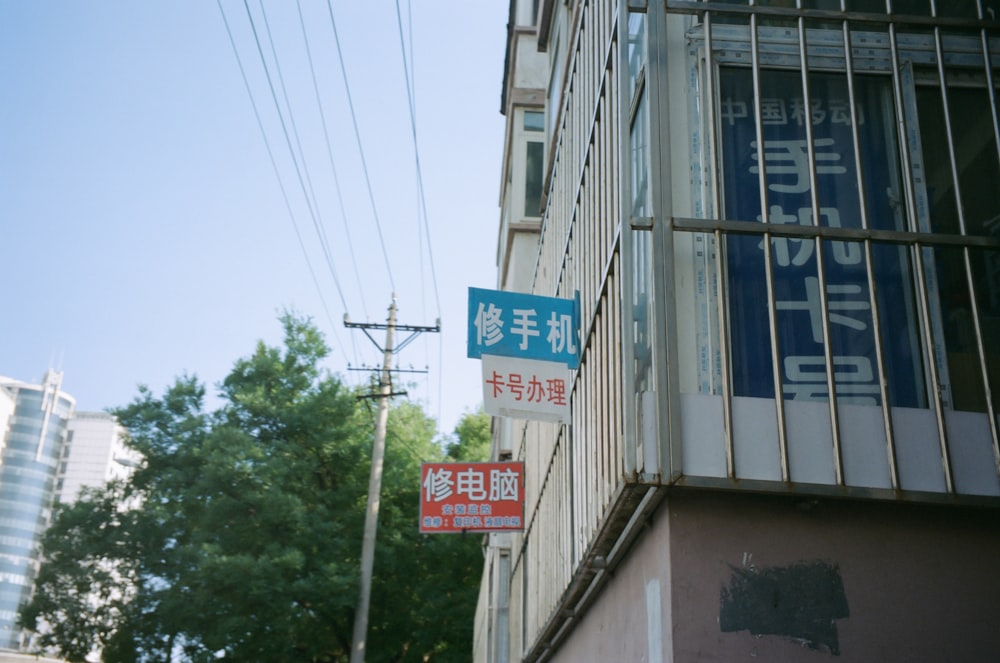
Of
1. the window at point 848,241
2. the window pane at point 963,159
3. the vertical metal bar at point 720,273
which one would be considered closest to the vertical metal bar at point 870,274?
the window at point 848,241

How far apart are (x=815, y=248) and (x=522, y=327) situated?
2.79m

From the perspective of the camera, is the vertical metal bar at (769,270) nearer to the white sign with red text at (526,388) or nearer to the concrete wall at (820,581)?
the concrete wall at (820,581)

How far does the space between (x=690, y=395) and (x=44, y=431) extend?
454ft

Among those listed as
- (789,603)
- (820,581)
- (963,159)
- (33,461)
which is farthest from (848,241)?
(33,461)

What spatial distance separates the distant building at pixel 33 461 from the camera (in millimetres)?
122375

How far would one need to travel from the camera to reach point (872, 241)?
6.26m

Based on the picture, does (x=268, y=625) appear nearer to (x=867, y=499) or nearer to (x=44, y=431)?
(x=867, y=499)

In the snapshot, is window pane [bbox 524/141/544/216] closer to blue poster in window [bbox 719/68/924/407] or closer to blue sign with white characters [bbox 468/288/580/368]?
blue sign with white characters [bbox 468/288/580/368]

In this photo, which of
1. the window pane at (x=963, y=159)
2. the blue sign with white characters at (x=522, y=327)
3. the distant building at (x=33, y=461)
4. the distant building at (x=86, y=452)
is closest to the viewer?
the window pane at (x=963, y=159)

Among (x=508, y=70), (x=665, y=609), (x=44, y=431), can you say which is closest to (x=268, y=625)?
(x=508, y=70)

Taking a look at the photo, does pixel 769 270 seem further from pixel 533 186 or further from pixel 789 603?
pixel 533 186

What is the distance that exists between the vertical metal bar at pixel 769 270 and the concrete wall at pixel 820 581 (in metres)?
0.34

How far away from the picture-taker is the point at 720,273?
6062mm

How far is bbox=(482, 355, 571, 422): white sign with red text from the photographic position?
8.09 m
